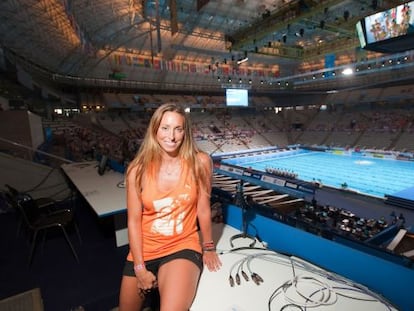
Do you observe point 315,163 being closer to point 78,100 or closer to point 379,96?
point 379,96

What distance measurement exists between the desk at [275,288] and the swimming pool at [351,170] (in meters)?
10.5

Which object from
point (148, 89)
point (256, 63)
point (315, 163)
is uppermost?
point (256, 63)

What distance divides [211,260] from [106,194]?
2.63m

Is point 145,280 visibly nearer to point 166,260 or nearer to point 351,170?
point 166,260

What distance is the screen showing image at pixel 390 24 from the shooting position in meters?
6.17

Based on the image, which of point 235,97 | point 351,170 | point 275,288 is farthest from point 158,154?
point 235,97

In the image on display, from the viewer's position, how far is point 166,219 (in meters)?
1.84

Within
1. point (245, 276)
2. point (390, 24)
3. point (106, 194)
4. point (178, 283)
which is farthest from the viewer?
point (390, 24)

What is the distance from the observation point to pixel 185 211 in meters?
1.87

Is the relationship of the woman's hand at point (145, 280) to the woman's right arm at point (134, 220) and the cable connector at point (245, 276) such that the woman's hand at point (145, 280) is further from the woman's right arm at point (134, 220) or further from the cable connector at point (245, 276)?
the cable connector at point (245, 276)

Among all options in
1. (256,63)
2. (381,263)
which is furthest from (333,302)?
(256,63)

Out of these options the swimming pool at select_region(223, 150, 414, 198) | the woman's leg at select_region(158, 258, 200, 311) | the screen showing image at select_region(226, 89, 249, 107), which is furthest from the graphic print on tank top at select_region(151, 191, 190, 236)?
the screen showing image at select_region(226, 89, 249, 107)

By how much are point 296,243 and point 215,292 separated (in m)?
0.86

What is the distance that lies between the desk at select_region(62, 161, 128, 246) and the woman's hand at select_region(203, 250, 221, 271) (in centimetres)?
164
